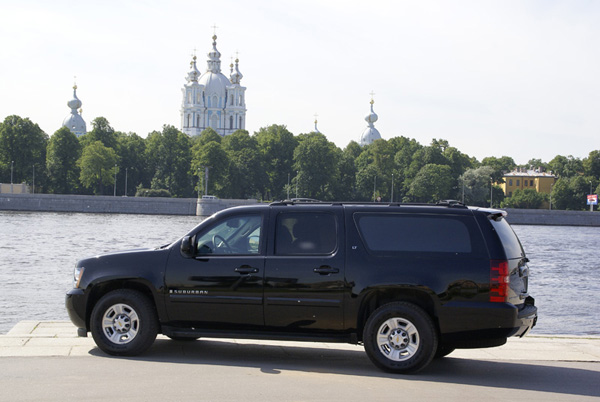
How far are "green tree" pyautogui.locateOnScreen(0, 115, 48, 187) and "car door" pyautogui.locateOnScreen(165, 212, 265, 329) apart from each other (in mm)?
115764

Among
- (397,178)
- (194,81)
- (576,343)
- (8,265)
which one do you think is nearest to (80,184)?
(397,178)

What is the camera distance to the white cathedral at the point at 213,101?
196000mm

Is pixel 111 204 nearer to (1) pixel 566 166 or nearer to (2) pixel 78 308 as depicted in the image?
(1) pixel 566 166

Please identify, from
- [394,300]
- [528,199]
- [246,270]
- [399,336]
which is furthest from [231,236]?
[528,199]

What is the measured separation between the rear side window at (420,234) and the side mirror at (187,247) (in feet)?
6.29

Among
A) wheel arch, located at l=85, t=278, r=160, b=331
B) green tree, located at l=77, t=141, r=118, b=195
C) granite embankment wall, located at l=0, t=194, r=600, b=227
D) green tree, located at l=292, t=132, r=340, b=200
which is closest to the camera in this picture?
wheel arch, located at l=85, t=278, r=160, b=331

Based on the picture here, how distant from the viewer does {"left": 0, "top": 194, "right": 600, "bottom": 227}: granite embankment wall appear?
4355 inches

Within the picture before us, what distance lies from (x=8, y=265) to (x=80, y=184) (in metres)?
92.8

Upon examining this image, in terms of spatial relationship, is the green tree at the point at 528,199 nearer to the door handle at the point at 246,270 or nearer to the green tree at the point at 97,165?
the green tree at the point at 97,165

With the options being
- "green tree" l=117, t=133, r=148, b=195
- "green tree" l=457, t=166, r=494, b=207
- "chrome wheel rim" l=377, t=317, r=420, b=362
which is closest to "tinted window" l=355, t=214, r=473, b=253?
"chrome wheel rim" l=377, t=317, r=420, b=362

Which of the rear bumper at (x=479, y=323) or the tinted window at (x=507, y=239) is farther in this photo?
the tinted window at (x=507, y=239)

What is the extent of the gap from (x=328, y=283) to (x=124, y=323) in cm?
242

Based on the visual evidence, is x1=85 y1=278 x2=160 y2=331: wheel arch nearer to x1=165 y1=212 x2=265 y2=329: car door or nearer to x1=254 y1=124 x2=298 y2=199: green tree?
x1=165 y1=212 x2=265 y2=329: car door

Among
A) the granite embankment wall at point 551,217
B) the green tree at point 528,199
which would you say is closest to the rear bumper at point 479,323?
the granite embankment wall at point 551,217
